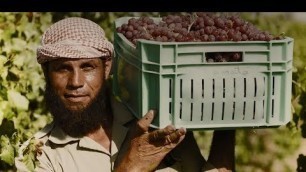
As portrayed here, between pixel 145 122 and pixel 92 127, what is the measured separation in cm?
48

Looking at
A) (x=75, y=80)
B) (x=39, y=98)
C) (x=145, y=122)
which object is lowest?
(x=39, y=98)

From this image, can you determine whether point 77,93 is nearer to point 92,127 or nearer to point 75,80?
point 75,80

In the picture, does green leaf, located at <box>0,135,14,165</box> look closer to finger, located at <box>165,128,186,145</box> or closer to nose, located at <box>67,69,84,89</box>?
nose, located at <box>67,69,84,89</box>

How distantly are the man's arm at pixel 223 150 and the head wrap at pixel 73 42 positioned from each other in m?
0.63

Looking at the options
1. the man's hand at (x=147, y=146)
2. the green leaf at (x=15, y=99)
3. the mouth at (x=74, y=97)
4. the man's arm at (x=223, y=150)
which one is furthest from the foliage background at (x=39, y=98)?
the mouth at (x=74, y=97)

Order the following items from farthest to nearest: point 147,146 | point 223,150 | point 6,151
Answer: point 6,151, point 223,150, point 147,146

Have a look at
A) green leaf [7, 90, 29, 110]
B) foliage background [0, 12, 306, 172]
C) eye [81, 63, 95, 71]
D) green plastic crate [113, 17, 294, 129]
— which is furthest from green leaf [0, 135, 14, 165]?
green plastic crate [113, 17, 294, 129]

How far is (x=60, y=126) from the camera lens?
10.6 ft

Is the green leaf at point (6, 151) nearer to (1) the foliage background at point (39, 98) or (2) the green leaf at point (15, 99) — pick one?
(1) the foliage background at point (39, 98)

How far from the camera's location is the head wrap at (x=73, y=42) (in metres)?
2.98

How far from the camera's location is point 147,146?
2957 millimetres

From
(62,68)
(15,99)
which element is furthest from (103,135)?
(15,99)

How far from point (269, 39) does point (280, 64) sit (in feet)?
0.36

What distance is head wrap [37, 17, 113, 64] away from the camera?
9.77 ft
